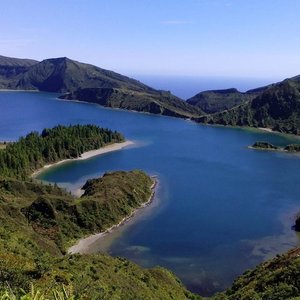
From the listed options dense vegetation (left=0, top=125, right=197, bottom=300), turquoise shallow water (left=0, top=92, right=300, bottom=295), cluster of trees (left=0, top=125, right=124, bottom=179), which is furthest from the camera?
cluster of trees (left=0, top=125, right=124, bottom=179)

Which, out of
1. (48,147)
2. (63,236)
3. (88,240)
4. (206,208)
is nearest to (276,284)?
(88,240)

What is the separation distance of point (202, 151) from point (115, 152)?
2986cm

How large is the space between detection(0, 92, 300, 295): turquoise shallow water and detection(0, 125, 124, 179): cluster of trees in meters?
5.49

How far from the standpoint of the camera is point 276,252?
226 feet

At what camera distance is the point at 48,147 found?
130 meters

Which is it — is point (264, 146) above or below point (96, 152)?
above

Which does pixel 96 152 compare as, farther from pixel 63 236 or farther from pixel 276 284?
pixel 276 284

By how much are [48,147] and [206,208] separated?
190 ft

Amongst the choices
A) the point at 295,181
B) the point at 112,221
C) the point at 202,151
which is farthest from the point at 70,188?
the point at 202,151

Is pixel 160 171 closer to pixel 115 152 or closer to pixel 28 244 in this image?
pixel 115 152

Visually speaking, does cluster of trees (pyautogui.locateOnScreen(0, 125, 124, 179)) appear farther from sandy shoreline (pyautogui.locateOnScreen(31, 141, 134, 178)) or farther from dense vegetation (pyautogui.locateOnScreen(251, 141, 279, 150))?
dense vegetation (pyautogui.locateOnScreen(251, 141, 279, 150))

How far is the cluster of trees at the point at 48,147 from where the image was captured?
359 feet

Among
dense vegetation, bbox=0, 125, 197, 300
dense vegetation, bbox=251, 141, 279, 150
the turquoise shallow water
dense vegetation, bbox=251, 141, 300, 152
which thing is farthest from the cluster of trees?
dense vegetation, bbox=251, 141, 300, 152

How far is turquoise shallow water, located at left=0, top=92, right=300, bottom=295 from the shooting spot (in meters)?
65.4
